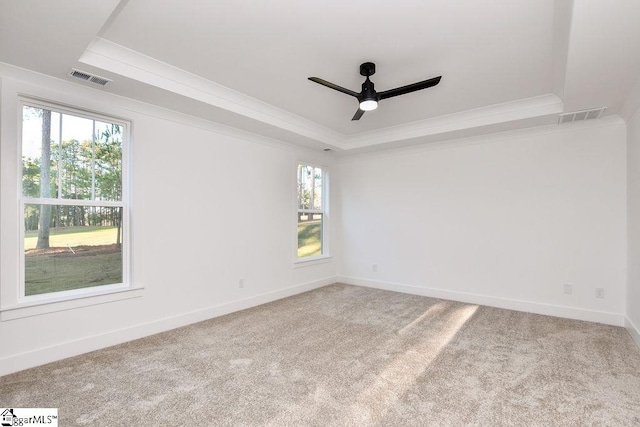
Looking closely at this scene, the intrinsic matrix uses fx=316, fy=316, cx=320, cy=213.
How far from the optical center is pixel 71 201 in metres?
2.92

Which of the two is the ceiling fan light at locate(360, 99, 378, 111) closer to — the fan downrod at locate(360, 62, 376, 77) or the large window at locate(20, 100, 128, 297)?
the fan downrod at locate(360, 62, 376, 77)

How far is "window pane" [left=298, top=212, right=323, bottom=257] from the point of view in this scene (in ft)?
18.1

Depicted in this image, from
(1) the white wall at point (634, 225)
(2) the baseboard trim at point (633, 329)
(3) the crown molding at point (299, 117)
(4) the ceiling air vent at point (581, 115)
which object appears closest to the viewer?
(3) the crown molding at point (299, 117)

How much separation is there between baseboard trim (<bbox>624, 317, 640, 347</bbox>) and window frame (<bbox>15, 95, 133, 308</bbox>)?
5066mm

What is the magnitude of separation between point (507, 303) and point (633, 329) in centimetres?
127

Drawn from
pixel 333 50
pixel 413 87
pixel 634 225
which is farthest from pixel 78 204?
pixel 634 225

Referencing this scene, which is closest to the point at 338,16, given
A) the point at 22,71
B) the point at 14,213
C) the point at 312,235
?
the point at 22,71

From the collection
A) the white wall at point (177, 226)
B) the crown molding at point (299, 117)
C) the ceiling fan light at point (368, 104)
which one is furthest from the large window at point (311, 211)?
the ceiling fan light at point (368, 104)

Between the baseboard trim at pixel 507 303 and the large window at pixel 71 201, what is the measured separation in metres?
3.92

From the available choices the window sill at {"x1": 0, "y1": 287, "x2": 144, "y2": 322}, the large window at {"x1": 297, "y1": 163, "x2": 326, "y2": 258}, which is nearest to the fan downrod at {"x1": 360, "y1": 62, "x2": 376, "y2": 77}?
the large window at {"x1": 297, "y1": 163, "x2": 326, "y2": 258}

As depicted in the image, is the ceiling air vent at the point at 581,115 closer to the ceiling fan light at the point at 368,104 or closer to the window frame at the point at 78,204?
the ceiling fan light at the point at 368,104

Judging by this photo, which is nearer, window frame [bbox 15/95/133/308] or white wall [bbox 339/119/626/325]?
window frame [bbox 15/95/133/308]

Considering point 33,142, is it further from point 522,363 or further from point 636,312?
point 636,312

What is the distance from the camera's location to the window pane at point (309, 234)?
18.1 feet
